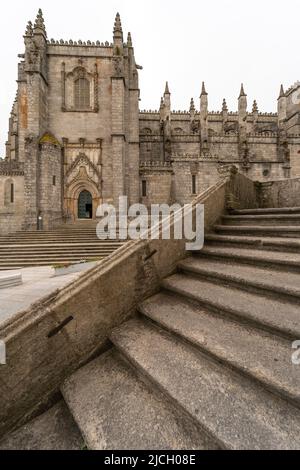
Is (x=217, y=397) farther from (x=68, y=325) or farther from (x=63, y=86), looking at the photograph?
(x=63, y=86)

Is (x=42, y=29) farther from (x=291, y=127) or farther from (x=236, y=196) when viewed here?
(x=291, y=127)

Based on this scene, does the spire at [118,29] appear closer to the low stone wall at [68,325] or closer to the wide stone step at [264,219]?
the wide stone step at [264,219]

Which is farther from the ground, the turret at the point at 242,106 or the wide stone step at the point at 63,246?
the turret at the point at 242,106

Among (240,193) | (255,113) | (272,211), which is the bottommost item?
(272,211)

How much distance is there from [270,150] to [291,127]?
8491mm

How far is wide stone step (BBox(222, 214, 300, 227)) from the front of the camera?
12.7 ft

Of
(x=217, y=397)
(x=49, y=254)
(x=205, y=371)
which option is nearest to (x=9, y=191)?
(x=49, y=254)

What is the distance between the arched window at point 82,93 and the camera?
2227cm

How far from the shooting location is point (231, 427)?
1346 mm

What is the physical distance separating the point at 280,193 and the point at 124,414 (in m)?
6.01

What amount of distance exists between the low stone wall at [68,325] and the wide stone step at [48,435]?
3.7 inches

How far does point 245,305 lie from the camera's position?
89.4 inches

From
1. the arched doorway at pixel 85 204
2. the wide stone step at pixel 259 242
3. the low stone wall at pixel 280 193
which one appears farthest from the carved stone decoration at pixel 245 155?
the wide stone step at pixel 259 242
